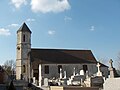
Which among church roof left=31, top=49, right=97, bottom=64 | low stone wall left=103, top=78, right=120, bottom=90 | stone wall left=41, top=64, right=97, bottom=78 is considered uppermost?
church roof left=31, top=49, right=97, bottom=64

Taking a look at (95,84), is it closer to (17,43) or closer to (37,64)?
(37,64)

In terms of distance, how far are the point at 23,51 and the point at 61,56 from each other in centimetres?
790

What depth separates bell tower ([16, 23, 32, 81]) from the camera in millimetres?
45562

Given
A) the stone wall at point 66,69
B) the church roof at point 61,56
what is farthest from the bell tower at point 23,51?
the stone wall at point 66,69

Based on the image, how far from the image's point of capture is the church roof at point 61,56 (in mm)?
44869

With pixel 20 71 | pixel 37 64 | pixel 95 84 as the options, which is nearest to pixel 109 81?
pixel 95 84

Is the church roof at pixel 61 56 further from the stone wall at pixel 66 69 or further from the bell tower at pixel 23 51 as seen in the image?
the bell tower at pixel 23 51

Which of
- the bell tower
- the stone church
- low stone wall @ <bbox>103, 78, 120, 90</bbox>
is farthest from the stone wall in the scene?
low stone wall @ <bbox>103, 78, 120, 90</bbox>

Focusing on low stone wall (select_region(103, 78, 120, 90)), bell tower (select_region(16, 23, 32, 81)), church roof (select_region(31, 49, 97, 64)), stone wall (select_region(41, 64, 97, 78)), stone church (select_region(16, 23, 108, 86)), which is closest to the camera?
low stone wall (select_region(103, 78, 120, 90))

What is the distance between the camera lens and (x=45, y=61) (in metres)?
44.3

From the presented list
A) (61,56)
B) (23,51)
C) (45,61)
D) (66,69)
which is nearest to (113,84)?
(45,61)

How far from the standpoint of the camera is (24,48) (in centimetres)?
4659

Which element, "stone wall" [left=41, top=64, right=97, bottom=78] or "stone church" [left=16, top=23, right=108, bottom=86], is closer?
"stone church" [left=16, top=23, right=108, bottom=86]

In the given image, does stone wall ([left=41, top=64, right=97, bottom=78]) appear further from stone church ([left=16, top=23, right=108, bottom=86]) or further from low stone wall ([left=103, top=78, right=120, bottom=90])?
low stone wall ([left=103, top=78, right=120, bottom=90])
